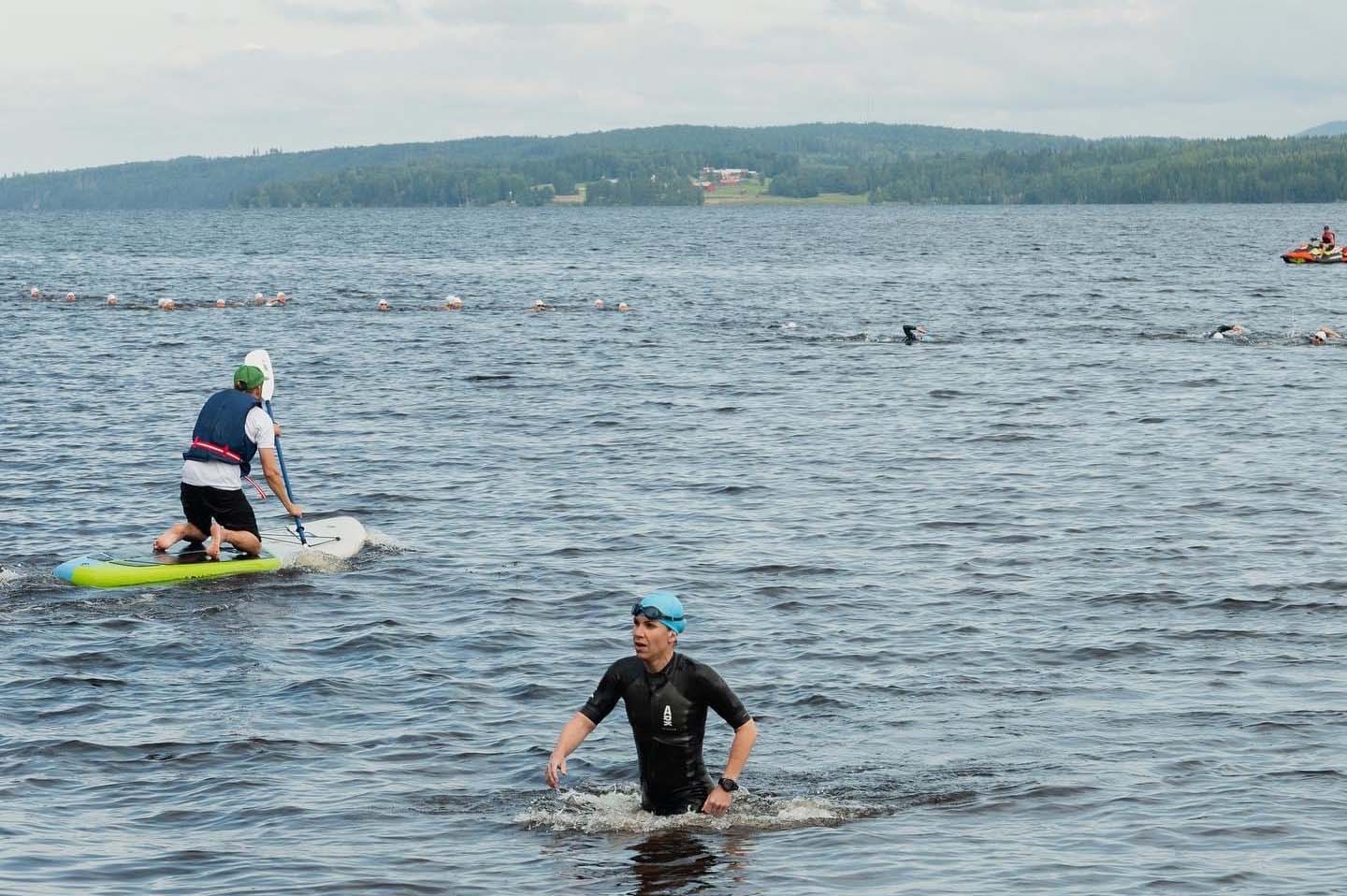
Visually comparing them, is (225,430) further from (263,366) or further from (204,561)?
(204,561)

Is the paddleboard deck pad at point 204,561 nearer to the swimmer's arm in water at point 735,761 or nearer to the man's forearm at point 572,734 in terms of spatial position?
the man's forearm at point 572,734

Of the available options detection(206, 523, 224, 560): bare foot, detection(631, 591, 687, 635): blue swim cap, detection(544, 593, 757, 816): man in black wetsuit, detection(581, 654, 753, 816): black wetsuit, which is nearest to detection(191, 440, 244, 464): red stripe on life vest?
detection(206, 523, 224, 560): bare foot

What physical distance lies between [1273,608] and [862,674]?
535 centimetres

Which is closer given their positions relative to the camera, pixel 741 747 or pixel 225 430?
pixel 741 747

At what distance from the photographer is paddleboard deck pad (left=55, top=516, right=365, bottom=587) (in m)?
19.9

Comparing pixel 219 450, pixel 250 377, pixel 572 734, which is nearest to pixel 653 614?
pixel 572 734

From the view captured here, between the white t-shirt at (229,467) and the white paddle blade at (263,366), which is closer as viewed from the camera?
the white t-shirt at (229,467)

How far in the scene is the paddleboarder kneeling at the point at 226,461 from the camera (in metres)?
19.4

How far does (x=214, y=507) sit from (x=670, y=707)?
10089 mm

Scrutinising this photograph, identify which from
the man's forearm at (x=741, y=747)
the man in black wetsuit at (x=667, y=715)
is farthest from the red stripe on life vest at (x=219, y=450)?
the man's forearm at (x=741, y=747)

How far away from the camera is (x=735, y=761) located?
11.4 meters

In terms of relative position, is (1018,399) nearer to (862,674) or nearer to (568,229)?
(862,674)

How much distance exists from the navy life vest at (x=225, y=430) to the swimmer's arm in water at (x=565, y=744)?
30.1 ft

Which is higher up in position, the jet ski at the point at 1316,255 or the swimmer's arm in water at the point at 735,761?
the jet ski at the point at 1316,255
